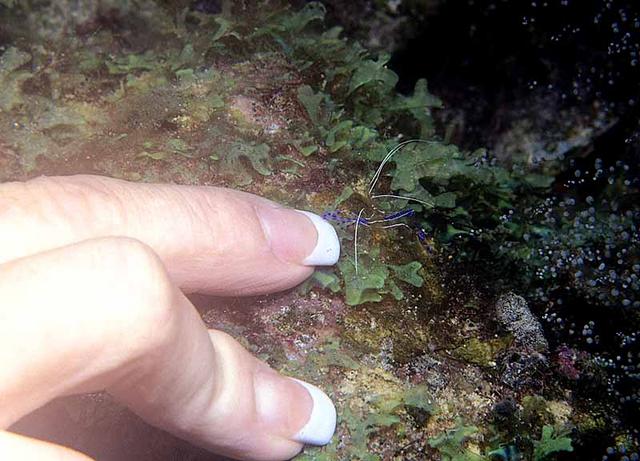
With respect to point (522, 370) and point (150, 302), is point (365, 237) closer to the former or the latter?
point (522, 370)

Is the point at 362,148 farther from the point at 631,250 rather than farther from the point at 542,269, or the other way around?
the point at 631,250

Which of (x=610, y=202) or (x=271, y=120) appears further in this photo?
(x=610, y=202)

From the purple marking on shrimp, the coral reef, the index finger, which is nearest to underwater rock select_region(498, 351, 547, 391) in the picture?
the coral reef

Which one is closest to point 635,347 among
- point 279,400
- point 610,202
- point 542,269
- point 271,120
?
point 542,269

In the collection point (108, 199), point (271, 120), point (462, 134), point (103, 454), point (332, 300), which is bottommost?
point (462, 134)

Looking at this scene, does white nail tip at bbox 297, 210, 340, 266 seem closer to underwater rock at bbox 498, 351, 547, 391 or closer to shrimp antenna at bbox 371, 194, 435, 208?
shrimp antenna at bbox 371, 194, 435, 208

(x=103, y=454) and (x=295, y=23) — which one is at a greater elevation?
(x=295, y=23)

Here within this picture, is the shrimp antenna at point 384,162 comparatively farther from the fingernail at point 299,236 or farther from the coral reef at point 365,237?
the fingernail at point 299,236

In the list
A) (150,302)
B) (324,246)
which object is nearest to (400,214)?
(324,246)
